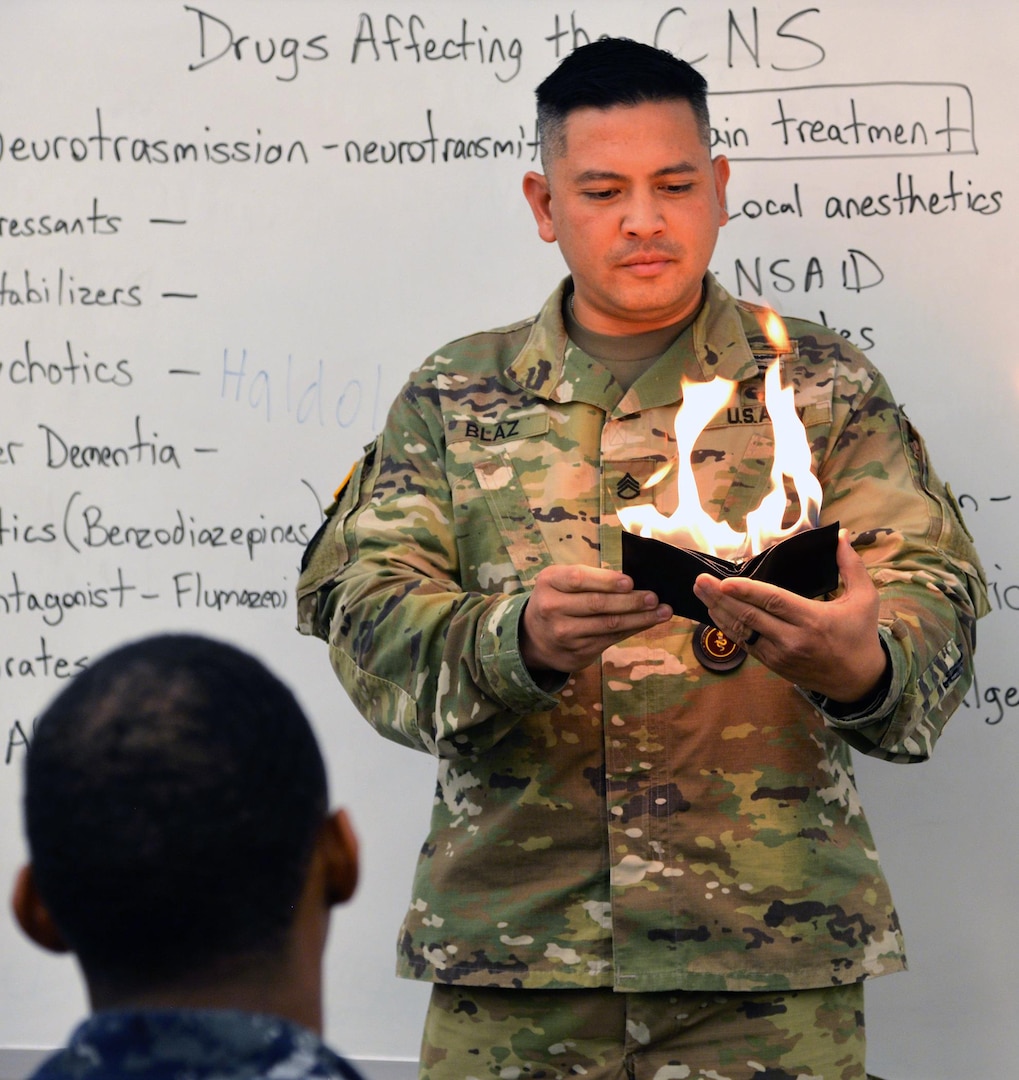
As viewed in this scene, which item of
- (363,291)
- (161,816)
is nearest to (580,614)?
(161,816)

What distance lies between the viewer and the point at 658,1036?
1881 millimetres

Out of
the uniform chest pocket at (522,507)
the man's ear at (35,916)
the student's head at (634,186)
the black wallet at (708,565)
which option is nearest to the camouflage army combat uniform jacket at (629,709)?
the uniform chest pocket at (522,507)

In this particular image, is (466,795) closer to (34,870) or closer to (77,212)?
(34,870)

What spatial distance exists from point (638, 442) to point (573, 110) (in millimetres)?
493

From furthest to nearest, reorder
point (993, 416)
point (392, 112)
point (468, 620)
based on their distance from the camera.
Result: point (392, 112) → point (993, 416) → point (468, 620)

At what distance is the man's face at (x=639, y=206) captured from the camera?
6.82ft

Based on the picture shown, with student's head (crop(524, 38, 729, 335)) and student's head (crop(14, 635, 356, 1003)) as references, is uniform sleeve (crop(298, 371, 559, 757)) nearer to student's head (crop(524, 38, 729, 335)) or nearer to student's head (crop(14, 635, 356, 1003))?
student's head (crop(524, 38, 729, 335))

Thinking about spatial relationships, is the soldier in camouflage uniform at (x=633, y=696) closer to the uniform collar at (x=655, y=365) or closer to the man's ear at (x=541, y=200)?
the uniform collar at (x=655, y=365)

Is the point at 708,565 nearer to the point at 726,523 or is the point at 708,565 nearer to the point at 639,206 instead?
the point at 726,523

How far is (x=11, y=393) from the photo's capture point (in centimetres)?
295

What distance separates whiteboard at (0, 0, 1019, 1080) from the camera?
269 centimetres

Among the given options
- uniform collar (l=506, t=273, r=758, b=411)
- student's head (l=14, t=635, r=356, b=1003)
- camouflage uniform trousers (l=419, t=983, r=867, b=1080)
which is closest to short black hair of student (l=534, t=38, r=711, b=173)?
uniform collar (l=506, t=273, r=758, b=411)

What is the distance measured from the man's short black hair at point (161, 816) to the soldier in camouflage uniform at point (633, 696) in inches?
25.8

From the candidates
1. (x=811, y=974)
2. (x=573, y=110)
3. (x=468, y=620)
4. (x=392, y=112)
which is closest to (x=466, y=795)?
(x=468, y=620)
